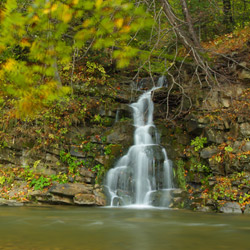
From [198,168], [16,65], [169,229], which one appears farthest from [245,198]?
[16,65]

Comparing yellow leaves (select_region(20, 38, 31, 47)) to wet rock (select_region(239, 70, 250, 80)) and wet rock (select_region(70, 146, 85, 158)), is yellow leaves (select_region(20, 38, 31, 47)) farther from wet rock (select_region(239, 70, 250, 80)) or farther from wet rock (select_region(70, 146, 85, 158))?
wet rock (select_region(239, 70, 250, 80))

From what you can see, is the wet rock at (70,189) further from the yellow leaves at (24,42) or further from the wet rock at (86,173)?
the yellow leaves at (24,42)

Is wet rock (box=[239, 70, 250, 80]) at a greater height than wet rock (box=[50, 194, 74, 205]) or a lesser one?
greater

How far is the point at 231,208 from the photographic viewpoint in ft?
24.3

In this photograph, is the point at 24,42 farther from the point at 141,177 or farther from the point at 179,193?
the point at 141,177

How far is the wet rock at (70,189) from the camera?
8.72 metres

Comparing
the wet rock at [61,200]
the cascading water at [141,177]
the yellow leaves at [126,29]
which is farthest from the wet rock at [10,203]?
the yellow leaves at [126,29]

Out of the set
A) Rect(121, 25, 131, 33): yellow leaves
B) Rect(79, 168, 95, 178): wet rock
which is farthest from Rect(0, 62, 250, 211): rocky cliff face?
Rect(121, 25, 131, 33): yellow leaves

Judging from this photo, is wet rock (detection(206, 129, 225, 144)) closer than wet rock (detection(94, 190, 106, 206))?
No

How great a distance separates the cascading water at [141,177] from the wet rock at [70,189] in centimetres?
68

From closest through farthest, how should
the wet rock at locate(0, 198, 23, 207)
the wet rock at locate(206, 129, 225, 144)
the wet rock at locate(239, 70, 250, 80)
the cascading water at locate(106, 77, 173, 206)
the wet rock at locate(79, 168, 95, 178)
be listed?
the wet rock at locate(0, 198, 23, 207) → the cascading water at locate(106, 77, 173, 206) → the wet rock at locate(206, 129, 225, 144) → the wet rock at locate(239, 70, 250, 80) → the wet rock at locate(79, 168, 95, 178)

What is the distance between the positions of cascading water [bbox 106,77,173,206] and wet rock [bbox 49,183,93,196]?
68 centimetres

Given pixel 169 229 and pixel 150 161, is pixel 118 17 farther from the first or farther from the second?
pixel 150 161

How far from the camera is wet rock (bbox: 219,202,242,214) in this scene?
24.1 ft
